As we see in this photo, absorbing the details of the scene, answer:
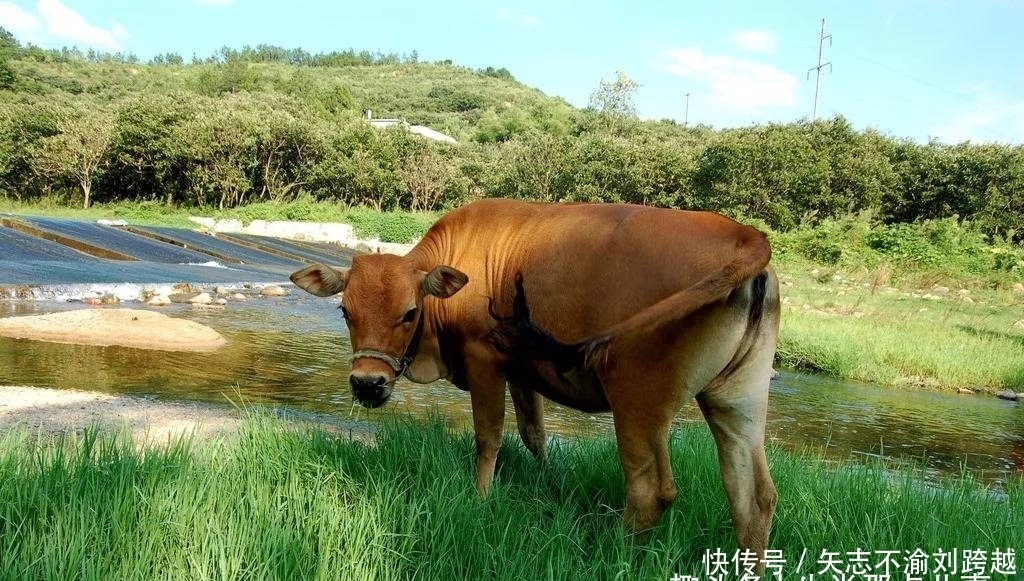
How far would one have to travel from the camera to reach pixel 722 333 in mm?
3967

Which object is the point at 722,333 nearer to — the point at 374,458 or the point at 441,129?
the point at 374,458

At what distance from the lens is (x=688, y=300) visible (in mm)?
3752

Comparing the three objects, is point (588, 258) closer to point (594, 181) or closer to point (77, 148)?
point (594, 181)

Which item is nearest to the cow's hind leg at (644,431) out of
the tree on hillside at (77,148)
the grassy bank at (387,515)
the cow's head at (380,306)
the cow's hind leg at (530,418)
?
the grassy bank at (387,515)

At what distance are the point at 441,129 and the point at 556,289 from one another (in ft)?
402

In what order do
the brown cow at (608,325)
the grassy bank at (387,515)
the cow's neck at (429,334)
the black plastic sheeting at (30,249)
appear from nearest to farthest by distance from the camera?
the grassy bank at (387,515) → the brown cow at (608,325) → the cow's neck at (429,334) → the black plastic sheeting at (30,249)

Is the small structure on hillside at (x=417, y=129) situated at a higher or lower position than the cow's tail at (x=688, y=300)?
higher

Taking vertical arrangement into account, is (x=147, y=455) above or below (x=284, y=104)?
below

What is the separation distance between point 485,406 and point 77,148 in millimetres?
53162

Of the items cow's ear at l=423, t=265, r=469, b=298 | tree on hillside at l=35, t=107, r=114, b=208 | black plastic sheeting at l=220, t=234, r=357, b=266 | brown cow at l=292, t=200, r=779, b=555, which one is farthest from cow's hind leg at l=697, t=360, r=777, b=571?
tree on hillside at l=35, t=107, r=114, b=208

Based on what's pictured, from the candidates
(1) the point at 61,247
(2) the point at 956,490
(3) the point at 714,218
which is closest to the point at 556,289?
(3) the point at 714,218

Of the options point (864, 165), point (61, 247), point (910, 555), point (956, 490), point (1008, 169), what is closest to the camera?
point (910, 555)

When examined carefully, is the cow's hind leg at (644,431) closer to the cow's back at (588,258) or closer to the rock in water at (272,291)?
the cow's back at (588,258)

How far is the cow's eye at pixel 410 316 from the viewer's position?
4.78 metres
